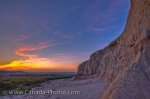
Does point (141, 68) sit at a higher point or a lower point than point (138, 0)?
lower

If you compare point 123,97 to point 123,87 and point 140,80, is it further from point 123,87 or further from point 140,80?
point 140,80

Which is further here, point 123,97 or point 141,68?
point 141,68

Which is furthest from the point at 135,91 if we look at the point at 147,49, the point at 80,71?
the point at 80,71

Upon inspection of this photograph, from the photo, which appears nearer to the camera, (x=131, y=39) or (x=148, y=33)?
(x=148, y=33)

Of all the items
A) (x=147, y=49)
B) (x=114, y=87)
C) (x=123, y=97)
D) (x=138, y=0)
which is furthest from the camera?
(x=138, y=0)

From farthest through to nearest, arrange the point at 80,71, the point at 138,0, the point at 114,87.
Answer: the point at 80,71
the point at 138,0
the point at 114,87

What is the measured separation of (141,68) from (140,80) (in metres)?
0.62

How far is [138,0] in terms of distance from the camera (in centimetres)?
1382

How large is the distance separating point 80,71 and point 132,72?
2091 centimetres

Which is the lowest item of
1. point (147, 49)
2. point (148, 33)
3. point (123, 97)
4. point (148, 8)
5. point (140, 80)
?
point (123, 97)

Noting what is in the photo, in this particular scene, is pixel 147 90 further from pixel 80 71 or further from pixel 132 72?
pixel 80 71

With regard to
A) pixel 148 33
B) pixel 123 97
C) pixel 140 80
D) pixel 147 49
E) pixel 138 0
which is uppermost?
pixel 138 0

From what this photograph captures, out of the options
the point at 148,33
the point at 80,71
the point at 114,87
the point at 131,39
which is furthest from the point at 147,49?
the point at 80,71

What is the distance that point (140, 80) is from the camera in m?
9.03
